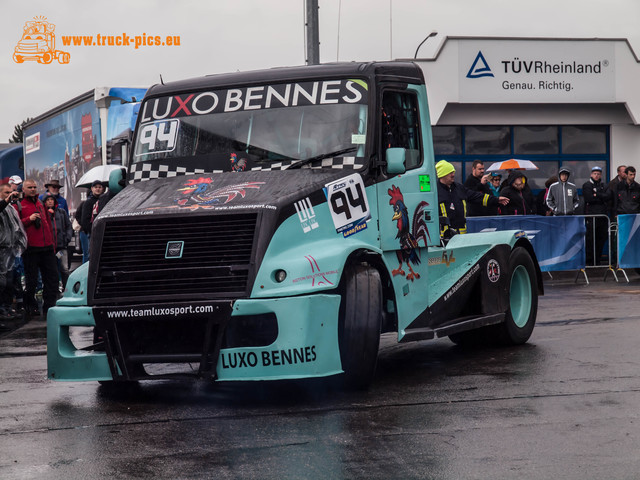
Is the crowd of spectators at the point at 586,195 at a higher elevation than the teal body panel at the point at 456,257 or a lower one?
higher

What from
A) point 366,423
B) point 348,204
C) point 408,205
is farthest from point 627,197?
point 366,423

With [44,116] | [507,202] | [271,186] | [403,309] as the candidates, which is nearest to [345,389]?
[403,309]

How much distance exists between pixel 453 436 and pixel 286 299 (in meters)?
1.54

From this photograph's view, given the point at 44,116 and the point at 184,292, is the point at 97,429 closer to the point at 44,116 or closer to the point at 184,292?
the point at 184,292

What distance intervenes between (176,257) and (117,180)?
1.94 meters

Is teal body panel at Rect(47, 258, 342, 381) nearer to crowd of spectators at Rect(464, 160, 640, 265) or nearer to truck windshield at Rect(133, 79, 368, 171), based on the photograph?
A: truck windshield at Rect(133, 79, 368, 171)

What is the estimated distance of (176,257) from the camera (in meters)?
7.36

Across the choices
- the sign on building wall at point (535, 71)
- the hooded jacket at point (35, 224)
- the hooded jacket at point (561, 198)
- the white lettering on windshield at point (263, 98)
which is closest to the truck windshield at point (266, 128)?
the white lettering on windshield at point (263, 98)

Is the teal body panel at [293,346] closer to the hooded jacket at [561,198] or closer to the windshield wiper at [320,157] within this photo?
the windshield wiper at [320,157]

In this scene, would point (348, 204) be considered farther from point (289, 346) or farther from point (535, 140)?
point (535, 140)

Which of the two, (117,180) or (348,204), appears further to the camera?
(117,180)

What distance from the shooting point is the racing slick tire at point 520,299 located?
1010 centimetres

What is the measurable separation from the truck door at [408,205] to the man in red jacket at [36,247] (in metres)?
7.96

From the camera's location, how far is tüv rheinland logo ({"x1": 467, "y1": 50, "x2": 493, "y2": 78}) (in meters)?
27.4
